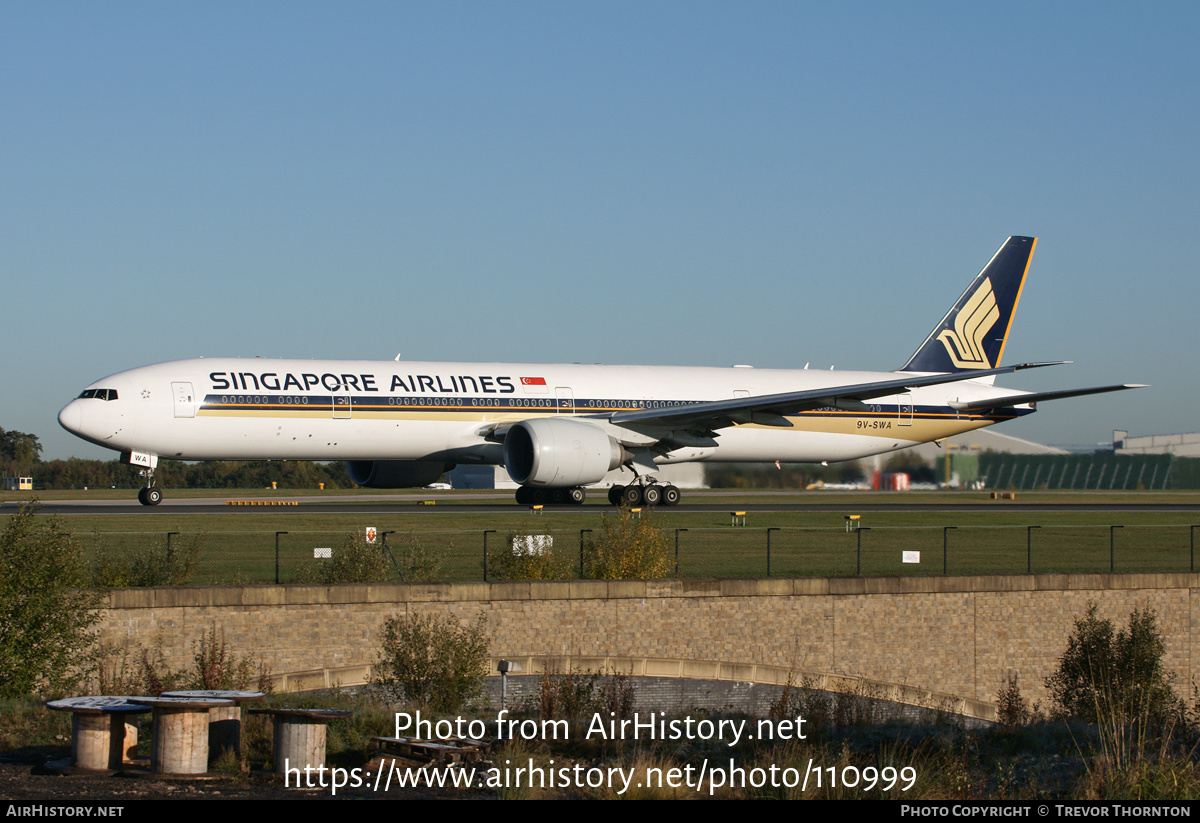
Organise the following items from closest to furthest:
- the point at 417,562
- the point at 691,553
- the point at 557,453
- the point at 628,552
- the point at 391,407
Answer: the point at 417,562
the point at 628,552
the point at 691,553
the point at 557,453
the point at 391,407

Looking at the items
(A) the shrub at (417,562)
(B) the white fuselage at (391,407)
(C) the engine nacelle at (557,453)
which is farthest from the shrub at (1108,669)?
(B) the white fuselage at (391,407)

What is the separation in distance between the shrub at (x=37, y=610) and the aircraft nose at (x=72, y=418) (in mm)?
15035

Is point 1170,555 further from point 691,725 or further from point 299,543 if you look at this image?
point 299,543

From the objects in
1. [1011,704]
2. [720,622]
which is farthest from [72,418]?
[1011,704]

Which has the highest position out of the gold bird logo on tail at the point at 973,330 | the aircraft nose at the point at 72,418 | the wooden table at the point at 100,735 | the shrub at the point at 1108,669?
the gold bird logo on tail at the point at 973,330

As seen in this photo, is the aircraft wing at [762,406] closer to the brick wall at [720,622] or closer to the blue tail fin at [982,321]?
the blue tail fin at [982,321]

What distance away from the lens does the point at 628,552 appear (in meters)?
20.7

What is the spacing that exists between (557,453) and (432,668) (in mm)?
14090

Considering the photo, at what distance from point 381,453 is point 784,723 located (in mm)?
19170

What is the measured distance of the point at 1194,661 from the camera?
2252 cm

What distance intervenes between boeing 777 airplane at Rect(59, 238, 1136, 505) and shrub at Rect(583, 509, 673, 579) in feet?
28.5

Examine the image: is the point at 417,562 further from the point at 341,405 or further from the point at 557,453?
the point at 341,405

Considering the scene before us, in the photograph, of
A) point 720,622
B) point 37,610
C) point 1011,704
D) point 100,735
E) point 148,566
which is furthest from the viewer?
point 1011,704

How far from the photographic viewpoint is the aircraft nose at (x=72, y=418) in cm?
2933
